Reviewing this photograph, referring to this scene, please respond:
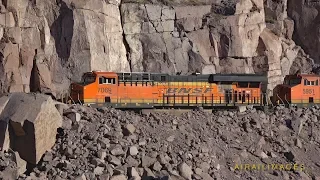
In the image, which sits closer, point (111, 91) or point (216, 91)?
point (111, 91)

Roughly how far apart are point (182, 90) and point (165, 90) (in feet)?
2.70

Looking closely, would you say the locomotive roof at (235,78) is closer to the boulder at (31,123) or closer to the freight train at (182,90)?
the freight train at (182,90)

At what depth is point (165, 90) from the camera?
20.1 m

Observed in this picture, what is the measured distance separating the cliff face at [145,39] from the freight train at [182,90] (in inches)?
108

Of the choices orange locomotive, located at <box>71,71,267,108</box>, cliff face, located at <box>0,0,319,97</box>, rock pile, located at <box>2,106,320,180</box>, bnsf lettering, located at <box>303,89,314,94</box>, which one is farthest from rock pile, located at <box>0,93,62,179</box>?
bnsf lettering, located at <box>303,89,314,94</box>

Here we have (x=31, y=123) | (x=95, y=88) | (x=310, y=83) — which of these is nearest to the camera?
(x=31, y=123)

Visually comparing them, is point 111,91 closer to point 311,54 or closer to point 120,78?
point 120,78

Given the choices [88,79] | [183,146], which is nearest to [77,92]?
[88,79]

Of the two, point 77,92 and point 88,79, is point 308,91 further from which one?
point 77,92

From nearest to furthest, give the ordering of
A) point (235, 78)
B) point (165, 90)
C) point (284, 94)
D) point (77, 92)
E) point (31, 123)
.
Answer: point (31, 123) → point (77, 92) → point (165, 90) → point (235, 78) → point (284, 94)

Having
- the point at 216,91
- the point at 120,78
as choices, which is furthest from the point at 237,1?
the point at 120,78

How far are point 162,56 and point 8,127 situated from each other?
Answer: 12.4 m

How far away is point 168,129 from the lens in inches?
645

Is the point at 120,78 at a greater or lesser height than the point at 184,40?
lesser
